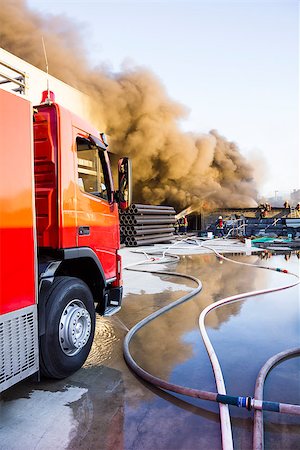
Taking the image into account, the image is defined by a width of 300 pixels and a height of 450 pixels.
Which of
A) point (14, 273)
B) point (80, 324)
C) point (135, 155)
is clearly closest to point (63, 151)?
point (14, 273)

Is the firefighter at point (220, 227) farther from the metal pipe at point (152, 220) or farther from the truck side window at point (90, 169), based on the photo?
the truck side window at point (90, 169)

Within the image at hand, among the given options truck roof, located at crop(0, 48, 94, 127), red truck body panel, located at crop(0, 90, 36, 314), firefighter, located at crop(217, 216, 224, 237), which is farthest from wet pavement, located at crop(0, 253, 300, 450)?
firefighter, located at crop(217, 216, 224, 237)

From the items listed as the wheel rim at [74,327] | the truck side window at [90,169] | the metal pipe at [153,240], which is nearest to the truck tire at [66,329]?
the wheel rim at [74,327]

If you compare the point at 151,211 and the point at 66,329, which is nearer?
the point at 66,329

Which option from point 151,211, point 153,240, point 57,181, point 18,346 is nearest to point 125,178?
point 57,181

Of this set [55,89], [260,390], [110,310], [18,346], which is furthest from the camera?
[55,89]

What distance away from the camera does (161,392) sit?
2.62 metres

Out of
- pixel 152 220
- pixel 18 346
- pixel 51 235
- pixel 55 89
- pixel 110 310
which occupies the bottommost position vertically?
pixel 110 310

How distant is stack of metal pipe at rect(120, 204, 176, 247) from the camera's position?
13805 millimetres

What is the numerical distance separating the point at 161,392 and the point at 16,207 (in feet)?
5.80

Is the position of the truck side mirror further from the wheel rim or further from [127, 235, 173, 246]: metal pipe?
[127, 235, 173, 246]: metal pipe

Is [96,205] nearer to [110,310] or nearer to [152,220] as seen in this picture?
[110,310]

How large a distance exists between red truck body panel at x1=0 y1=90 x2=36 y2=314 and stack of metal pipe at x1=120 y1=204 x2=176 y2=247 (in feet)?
36.0

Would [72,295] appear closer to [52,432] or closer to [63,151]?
[52,432]
